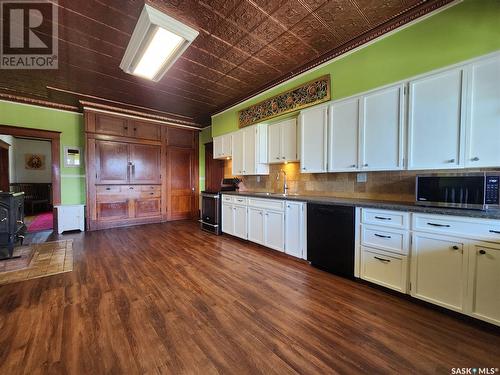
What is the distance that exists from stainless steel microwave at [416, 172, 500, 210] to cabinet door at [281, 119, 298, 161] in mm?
1803

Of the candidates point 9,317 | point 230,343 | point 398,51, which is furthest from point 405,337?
point 9,317

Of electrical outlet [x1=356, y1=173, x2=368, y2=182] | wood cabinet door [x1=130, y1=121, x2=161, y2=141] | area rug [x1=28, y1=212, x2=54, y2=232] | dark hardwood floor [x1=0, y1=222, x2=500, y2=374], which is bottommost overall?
dark hardwood floor [x1=0, y1=222, x2=500, y2=374]

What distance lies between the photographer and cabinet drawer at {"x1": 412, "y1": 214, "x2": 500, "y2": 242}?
62.8 inches

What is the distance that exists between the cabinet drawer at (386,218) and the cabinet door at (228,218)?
2466 mm

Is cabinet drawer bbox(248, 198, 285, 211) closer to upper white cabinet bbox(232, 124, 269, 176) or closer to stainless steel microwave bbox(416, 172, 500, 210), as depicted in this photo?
upper white cabinet bbox(232, 124, 269, 176)

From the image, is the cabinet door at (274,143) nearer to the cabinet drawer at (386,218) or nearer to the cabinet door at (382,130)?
the cabinet door at (382,130)

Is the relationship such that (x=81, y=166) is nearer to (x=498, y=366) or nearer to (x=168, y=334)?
(x=168, y=334)

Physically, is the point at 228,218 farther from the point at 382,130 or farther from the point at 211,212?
the point at 382,130

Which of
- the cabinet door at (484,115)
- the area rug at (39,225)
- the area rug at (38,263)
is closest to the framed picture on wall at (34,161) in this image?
the area rug at (39,225)

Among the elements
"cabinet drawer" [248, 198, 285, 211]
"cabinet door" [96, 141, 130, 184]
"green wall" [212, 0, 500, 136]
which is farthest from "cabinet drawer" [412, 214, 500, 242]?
"cabinet door" [96, 141, 130, 184]

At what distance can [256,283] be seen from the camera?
2404 millimetres

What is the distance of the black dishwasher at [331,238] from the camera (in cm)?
245

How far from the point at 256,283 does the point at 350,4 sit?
307 centimetres

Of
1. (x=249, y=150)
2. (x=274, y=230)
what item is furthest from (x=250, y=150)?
(x=274, y=230)
